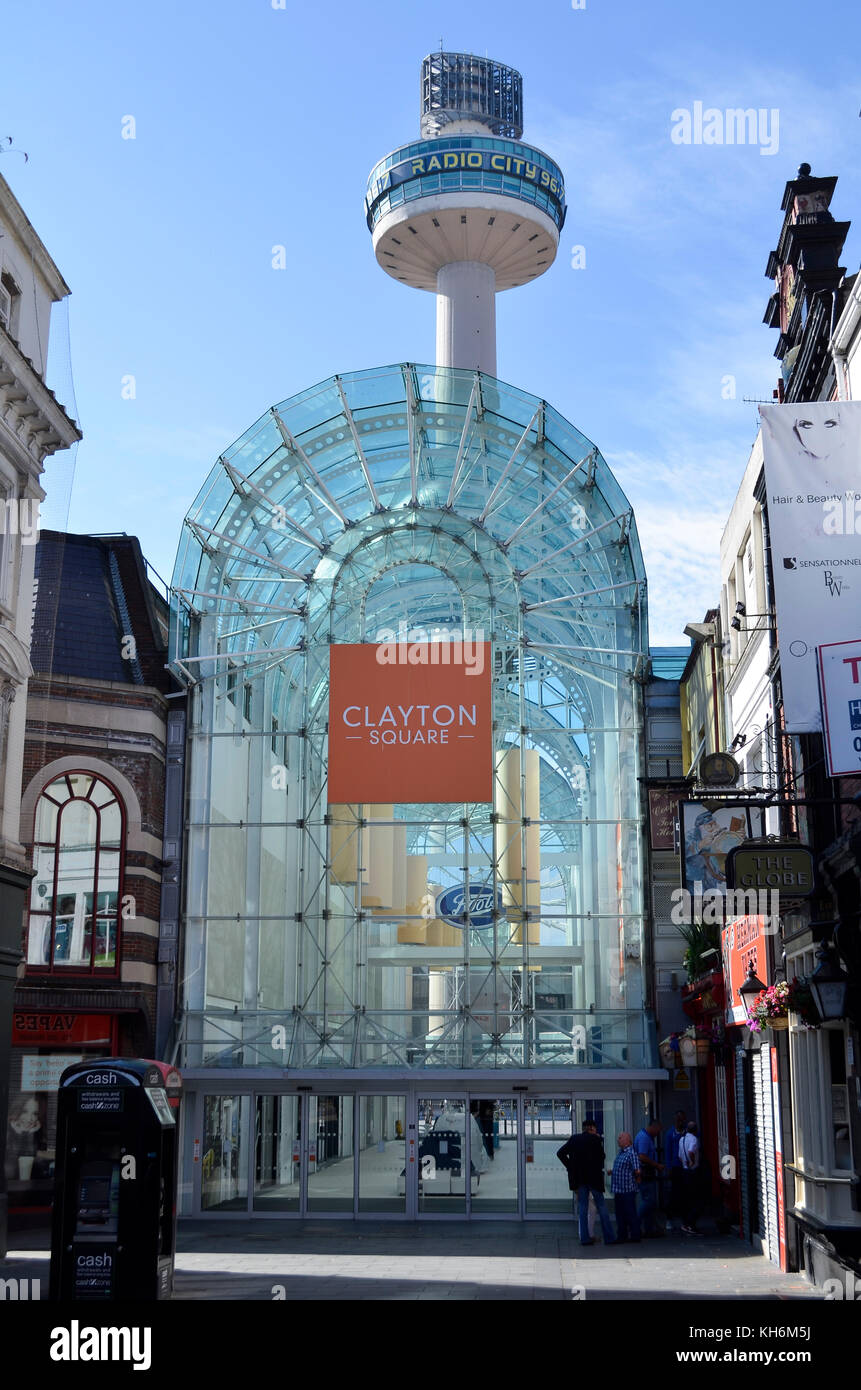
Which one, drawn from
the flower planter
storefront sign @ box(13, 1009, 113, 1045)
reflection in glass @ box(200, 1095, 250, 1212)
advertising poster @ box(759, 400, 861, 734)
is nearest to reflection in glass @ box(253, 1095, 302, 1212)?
reflection in glass @ box(200, 1095, 250, 1212)

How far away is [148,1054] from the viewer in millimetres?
26125

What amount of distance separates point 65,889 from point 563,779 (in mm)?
22784

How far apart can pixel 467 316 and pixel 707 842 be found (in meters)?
34.7

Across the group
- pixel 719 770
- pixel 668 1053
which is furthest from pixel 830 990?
pixel 668 1053

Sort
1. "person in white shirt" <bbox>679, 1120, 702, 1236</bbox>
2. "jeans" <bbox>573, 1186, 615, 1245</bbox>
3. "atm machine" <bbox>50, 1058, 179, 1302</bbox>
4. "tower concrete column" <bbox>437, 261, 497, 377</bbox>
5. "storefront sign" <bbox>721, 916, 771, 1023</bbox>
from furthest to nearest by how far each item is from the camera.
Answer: "tower concrete column" <bbox>437, 261, 497, 377</bbox> < "person in white shirt" <bbox>679, 1120, 702, 1236</bbox> < "jeans" <bbox>573, 1186, 615, 1245</bbox> < "storefront sign" <bbox>721, 916, 771, 1023</bbox> < "atm machine" <bbox>50, 1058, 179, 1302</bbox>

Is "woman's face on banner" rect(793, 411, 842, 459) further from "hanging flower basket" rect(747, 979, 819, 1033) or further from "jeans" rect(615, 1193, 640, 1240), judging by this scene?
"jeans" rect(615, 1193, 640, 1240)

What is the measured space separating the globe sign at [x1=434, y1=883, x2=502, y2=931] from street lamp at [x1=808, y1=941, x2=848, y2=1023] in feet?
36.3

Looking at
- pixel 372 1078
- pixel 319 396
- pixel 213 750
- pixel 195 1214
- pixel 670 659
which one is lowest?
pixel 195 1214

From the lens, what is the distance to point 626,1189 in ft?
70.8

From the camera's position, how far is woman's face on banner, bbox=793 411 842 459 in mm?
16453
